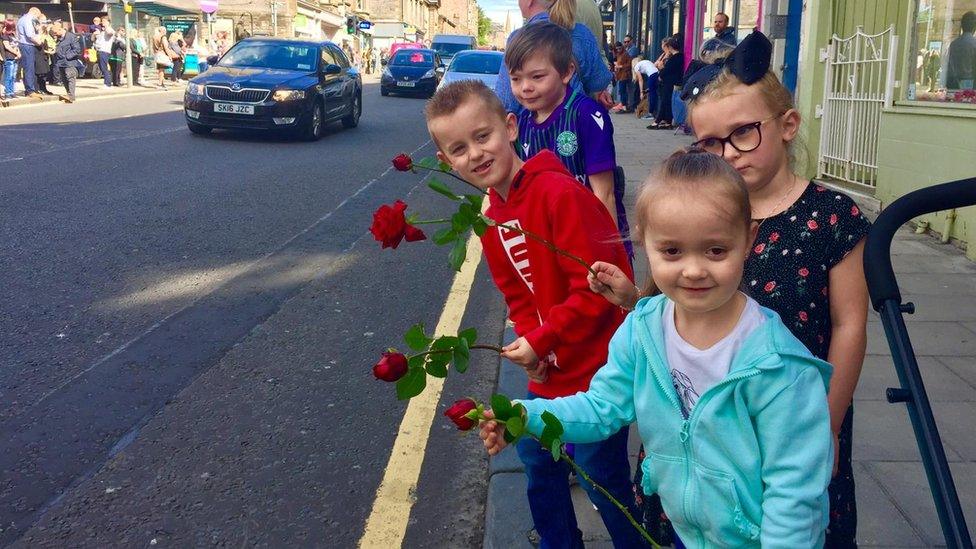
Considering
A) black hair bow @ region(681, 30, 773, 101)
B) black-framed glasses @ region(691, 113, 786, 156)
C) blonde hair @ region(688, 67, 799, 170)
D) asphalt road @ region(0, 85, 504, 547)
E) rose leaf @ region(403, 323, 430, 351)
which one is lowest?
asphalt road @ region(0, 85, 504, 547)

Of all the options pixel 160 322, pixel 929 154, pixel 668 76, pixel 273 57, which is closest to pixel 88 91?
pixel 273 57

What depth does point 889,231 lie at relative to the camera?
1.67m

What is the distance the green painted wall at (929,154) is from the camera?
283 inches

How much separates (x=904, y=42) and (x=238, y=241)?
668 cm

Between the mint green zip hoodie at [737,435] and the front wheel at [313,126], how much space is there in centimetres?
1384

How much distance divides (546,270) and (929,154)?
21.9 feet

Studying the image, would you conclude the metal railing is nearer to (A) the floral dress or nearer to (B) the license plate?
(A) the floral dress

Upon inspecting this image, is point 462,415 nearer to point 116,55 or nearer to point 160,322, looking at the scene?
point 160,322

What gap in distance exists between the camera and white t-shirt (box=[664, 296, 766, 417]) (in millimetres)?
1654

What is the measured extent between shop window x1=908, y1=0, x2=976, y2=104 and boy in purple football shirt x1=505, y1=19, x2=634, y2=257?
5702mm

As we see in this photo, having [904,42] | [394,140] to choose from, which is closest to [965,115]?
[904,42]

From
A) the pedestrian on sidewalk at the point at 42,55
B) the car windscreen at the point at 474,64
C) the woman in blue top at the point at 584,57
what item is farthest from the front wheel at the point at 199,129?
the woman in blue top at the point at 584,57

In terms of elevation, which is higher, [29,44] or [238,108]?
[29,44]

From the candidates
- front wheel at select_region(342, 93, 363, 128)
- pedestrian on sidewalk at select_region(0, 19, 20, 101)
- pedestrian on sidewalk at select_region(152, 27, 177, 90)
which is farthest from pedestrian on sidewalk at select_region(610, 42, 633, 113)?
pedestrian on sidewalk at select_region(152, 27, 177, 90)
